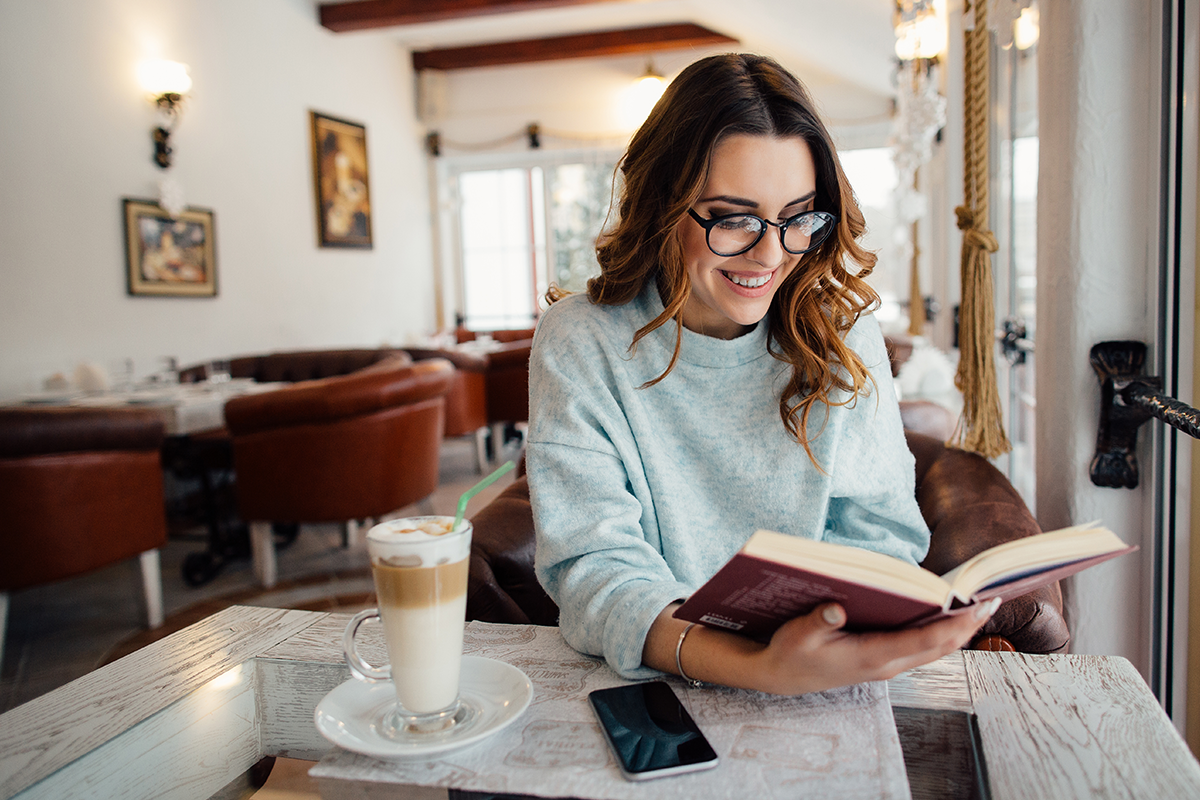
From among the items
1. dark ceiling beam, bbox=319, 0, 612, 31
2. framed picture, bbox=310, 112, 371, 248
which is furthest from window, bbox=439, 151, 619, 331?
dark ceiling beam, bbox=319, 0, 612, 31

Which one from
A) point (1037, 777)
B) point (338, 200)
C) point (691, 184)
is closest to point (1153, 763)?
point (1037, 777)

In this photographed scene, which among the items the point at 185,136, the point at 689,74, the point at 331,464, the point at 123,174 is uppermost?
the point at 185,136

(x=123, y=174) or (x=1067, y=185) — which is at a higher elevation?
(x=123, y=174)

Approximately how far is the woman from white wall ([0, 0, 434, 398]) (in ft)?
13.2

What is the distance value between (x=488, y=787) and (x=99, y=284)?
4.71 meters

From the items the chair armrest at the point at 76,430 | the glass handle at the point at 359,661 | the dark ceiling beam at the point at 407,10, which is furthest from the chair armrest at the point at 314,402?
the dark ceiling beam at the point at 407,10

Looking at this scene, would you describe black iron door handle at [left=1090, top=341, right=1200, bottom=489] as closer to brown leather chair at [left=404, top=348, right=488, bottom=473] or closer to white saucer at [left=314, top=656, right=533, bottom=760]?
white saucer at [left=314, top=656, right=533, bottom=760]

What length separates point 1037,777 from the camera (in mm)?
622

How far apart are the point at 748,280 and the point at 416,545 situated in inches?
22.8

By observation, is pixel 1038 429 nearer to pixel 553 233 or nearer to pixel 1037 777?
pixel 1037 777

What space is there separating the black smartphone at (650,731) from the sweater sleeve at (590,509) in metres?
0.05

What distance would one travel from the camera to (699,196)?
3.32ft

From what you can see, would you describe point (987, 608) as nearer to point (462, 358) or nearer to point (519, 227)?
point (462, 358)

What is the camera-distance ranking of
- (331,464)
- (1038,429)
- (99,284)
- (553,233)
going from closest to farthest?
(1038,429)
(331,464)
(99,284)
(553,233)
